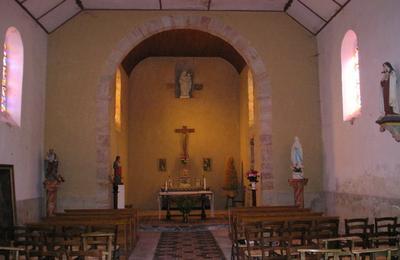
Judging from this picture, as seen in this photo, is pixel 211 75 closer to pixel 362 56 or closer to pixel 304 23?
pixel 304 23

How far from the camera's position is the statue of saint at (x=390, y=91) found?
8.04 meters

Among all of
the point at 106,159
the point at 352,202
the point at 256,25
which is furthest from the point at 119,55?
the point at 352,202

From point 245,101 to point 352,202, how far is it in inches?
304

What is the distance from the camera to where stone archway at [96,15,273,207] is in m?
12.7

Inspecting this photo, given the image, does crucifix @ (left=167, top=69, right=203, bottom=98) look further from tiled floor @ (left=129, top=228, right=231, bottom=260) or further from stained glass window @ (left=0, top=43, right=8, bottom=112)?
stained glass window @ (left=0, top=43, right=8, bottom=112)

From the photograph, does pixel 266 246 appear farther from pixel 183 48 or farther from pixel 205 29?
pixel 183 48

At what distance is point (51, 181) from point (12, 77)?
2842 mm

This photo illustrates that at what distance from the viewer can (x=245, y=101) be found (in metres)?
17.7

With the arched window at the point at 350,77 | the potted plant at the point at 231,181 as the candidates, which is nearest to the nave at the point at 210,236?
the potted plant at the point at 231,181

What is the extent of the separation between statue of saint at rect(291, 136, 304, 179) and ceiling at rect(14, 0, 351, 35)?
3367 millimetres

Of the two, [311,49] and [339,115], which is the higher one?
[311,49]

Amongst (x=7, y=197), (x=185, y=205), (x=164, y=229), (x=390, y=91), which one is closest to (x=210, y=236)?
(x=164, y=229)

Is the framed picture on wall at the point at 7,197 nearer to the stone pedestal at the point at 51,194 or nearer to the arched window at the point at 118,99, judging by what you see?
the stone pedestal at the point at 51,194

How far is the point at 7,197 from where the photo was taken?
9289 millimetres
